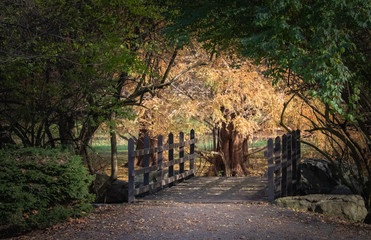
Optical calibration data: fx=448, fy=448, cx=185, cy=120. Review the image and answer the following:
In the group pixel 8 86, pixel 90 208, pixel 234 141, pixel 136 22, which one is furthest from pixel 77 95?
pixel 234 141

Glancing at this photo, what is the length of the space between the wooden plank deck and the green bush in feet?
8.44

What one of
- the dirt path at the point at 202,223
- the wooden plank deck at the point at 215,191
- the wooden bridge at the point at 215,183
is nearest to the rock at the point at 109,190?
the wooden bridge at the point at 215,183

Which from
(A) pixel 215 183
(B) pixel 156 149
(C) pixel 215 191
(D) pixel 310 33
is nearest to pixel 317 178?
(A) pixel 215 183

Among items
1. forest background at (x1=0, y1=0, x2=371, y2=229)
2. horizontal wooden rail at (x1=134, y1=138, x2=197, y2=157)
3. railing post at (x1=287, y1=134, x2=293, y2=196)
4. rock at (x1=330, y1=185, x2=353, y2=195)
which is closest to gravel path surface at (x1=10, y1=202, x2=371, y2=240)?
horizontal wooden rail at (x1=134, y1=138, x2=197, y2=157)

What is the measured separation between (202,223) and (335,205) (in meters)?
3.34

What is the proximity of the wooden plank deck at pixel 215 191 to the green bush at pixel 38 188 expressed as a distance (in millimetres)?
2574

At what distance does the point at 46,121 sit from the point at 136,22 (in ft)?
11.5

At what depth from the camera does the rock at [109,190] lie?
14.2 metres

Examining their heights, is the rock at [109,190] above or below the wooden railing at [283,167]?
below

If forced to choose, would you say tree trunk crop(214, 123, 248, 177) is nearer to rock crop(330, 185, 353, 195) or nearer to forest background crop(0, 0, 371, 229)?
forest background crop(0, 0, 371, 229)

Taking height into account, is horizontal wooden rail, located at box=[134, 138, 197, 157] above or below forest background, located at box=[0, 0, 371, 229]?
below

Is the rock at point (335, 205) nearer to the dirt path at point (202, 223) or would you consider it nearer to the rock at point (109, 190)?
the dirt path at point (202, 223)

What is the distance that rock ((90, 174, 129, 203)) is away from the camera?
560 inches

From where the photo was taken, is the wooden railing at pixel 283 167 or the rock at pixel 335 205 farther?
the wooden railing at pixel 283 167
